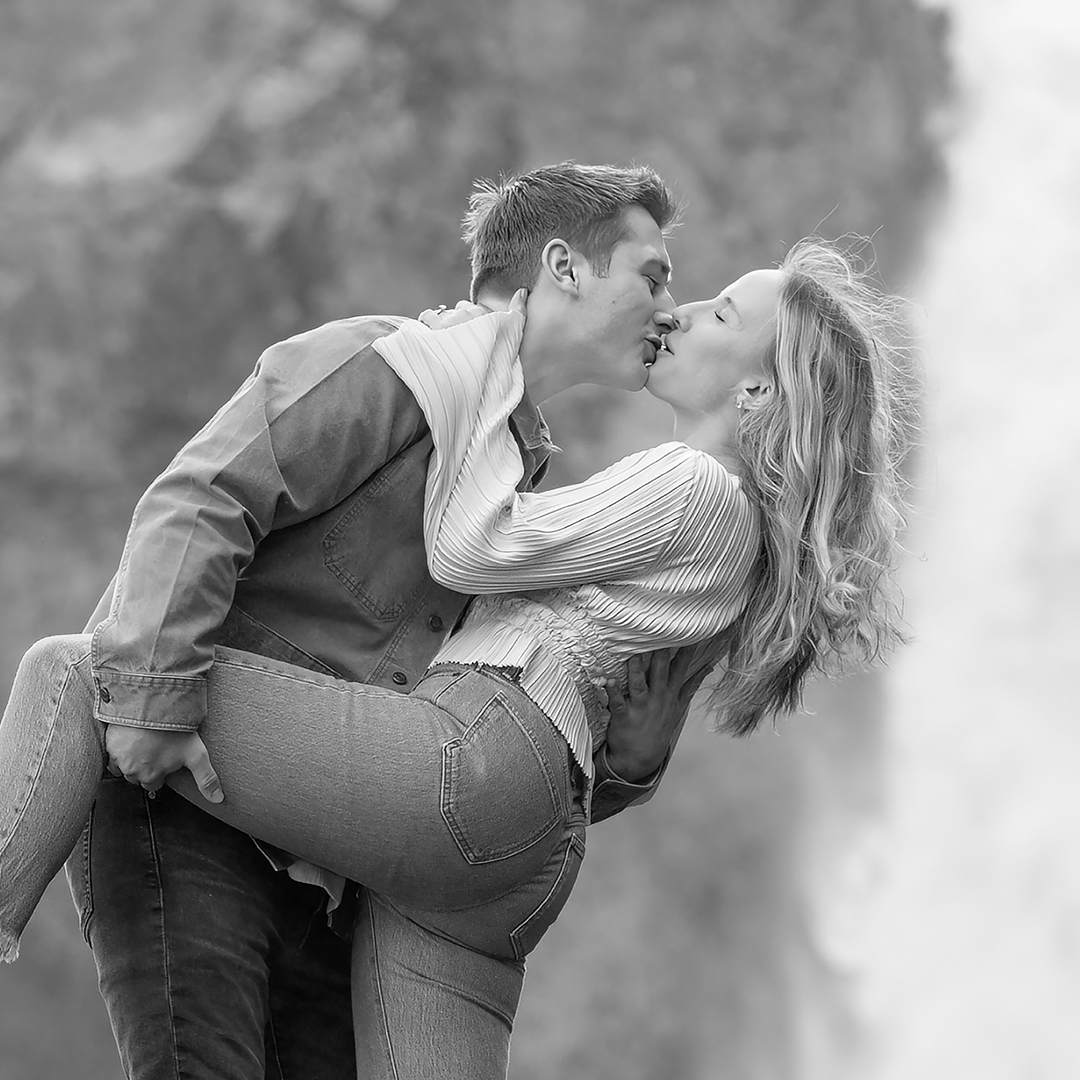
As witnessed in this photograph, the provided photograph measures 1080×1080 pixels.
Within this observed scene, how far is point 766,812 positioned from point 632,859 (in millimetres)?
561

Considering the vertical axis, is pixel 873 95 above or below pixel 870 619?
above

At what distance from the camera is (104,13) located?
5.68 metres

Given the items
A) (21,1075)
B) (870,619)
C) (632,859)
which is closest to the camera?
(870,619)

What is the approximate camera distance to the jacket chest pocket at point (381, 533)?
128cm

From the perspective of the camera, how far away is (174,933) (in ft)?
4.11

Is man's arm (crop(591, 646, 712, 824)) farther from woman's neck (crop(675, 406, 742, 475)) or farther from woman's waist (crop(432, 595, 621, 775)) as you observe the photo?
woman's neck (crop(675, 406, 742, 475))

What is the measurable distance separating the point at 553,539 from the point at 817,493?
1.02 ft

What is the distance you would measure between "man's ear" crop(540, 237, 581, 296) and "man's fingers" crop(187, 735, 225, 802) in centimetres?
56

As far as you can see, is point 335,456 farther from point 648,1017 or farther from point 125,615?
point 648,1017

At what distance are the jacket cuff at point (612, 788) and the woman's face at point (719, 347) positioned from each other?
1.21 feet

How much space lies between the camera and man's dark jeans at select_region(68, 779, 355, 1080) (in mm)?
1239

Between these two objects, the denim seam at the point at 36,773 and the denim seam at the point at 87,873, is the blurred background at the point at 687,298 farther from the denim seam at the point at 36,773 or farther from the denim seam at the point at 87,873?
the denim seam at the point at 36,773

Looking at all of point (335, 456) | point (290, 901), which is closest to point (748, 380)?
point (335, 456)

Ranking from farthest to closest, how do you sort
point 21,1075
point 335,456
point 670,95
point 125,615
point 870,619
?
→ point 670,95, point 21,1075, point 870,619, point 335,456, point 125,615
